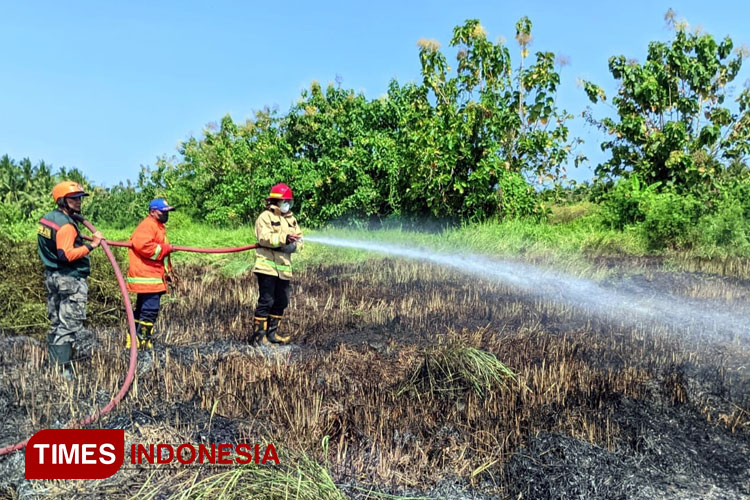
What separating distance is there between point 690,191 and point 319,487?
51.1 feet

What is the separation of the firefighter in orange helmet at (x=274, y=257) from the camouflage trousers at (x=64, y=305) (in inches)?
67.6

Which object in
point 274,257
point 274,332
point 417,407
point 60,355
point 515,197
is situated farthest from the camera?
point 515,197

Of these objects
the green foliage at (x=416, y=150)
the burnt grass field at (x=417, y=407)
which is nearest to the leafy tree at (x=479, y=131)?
the green foliage at (x=416, y=150)

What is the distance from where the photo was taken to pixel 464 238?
1330 centimetres

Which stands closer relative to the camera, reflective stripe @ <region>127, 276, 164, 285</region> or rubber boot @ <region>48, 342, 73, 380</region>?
rubber boot @ <region>48, 342, 73, 380</region>

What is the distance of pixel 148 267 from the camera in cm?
618

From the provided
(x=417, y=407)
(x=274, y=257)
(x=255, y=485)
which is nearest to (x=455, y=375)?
(x=417, y=407)

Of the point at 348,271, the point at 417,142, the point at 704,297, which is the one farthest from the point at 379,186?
the point at 704,297

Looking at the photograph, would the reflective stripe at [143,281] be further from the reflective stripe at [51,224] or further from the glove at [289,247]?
the glove at [289,247]

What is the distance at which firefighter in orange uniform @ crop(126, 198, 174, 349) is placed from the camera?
6.07 meters

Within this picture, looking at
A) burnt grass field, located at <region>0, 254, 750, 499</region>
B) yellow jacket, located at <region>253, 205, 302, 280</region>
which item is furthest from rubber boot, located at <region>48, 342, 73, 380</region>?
yellow jacket, located at <region>253, 205, 302, 280</region>

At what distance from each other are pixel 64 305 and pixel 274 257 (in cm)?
203

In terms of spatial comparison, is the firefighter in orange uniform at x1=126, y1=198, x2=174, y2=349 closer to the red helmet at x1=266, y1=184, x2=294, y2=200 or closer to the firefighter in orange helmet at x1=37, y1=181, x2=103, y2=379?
the firefighter in orange helmet at x1=37, y1=181, x2=103, y2=379

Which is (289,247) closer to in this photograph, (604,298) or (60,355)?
(60,355)
